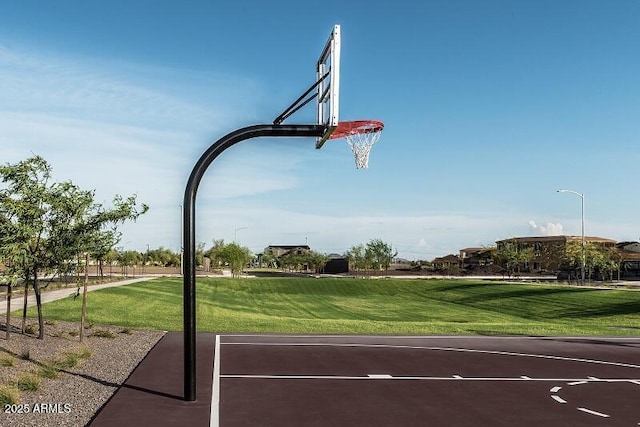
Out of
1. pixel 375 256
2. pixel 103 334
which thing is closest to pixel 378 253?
pixel 375 256

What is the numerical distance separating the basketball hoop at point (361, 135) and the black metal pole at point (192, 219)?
1.53 meters

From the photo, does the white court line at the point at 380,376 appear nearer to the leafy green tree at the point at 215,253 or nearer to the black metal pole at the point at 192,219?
the black metal pole at the point at 192,219

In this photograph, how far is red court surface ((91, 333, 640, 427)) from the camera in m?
10.8

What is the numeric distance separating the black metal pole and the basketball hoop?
1526mm

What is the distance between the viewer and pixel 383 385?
537 inches

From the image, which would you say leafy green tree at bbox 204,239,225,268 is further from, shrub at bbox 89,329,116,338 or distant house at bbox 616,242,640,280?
shrub at bbox 89,329,116,338

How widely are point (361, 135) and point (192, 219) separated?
15.7 feet

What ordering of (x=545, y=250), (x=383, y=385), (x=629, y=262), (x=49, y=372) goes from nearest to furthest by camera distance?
(x=49, y=372), (x=383, y=385), (x=629, y=262), (x=545, y=250)

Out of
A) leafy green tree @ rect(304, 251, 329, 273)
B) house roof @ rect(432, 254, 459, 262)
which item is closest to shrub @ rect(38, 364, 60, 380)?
leafy green tree @ rect(304, 251, 329, 273)

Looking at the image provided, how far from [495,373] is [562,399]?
117 inches

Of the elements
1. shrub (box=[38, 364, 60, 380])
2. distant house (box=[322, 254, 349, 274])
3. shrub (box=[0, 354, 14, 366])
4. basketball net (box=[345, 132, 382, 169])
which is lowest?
distant house (box=[322, 254, 349, 274])

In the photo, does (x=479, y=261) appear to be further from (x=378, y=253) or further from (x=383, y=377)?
(x=383, y=377)

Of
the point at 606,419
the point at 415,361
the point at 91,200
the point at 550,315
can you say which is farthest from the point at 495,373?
the point at 550,315

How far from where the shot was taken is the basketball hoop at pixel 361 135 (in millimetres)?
13370
